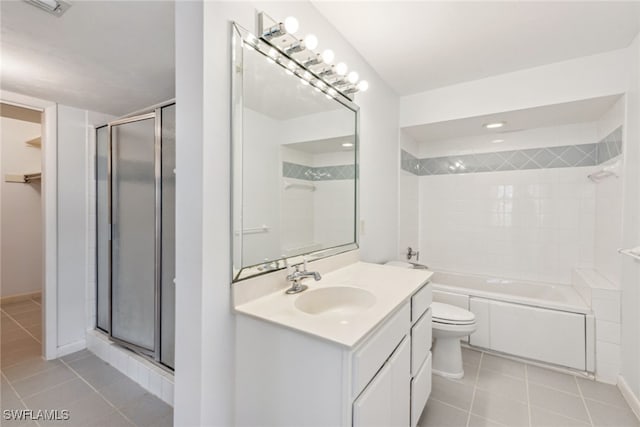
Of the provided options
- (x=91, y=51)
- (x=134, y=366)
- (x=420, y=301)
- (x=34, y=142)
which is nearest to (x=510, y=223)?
(x=420, y=301)

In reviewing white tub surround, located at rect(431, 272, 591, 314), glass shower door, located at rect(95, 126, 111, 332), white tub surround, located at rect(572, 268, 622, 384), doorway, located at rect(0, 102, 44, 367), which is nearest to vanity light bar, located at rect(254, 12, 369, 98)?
glass shower door, located at rect(95, 126, 111, 332)

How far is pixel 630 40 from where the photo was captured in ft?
6.15

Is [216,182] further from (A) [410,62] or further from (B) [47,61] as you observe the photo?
(A) [410,62]

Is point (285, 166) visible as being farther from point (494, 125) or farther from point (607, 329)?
point (607, 329)

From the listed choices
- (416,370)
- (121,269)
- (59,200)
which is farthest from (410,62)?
(59,200)

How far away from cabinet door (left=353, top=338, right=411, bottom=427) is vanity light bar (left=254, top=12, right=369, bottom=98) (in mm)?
1485

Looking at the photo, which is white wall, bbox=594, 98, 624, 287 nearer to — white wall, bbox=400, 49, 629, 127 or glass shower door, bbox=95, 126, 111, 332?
white wall, bbox=400, 49, 629, 127

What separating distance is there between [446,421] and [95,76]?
3142mm

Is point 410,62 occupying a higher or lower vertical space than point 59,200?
higher

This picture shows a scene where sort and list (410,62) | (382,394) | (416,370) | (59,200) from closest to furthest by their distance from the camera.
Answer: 1. (382,394)
2. (416,370)
3. (410,62)
4. (59,200)

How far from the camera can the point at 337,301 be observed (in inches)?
59.9

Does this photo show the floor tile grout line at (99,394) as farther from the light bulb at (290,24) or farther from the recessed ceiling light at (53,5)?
the light bulb at (290,24)

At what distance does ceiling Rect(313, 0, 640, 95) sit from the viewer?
1.60m

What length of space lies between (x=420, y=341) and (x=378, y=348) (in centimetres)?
60
